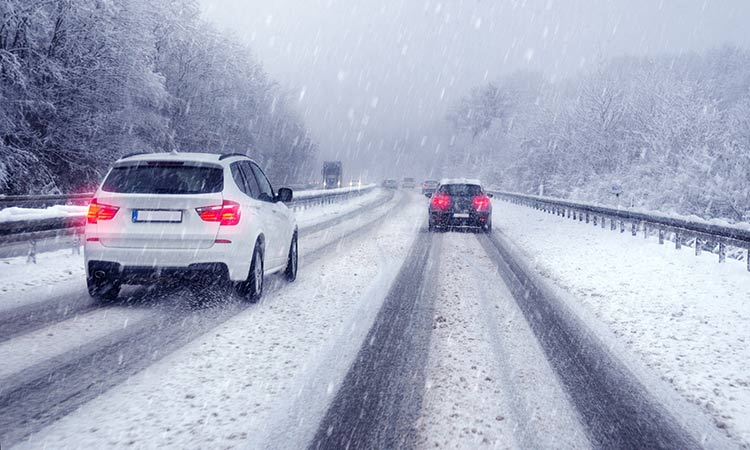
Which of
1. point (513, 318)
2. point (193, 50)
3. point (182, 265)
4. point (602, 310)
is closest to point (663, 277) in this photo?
point (602, 310)

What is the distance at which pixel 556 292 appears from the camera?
7.87m

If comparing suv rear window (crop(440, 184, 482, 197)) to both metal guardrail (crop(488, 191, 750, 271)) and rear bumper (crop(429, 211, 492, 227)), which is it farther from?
metal guardrail (crop(488, 191, 750, 271))

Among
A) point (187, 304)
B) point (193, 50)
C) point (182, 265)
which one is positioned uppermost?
point (193, 50)

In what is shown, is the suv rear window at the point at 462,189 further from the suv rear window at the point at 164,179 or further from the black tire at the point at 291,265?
the suv rear window at the point at 164,179

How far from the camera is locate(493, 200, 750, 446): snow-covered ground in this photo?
4223mm

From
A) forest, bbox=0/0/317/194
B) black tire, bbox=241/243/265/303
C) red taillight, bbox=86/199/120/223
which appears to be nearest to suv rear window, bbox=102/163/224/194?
red taillight, bbox=86/199/120/223

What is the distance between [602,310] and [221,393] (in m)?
4.74

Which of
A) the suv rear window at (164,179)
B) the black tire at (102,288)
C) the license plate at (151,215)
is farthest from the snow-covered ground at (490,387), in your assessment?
the black tire at (102,288)

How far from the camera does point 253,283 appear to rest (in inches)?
269

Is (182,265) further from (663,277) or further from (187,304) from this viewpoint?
(663,277)

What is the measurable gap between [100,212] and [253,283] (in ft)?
6.09

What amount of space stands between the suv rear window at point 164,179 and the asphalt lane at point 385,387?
2454mm

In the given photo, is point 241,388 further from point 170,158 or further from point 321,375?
point 170,158

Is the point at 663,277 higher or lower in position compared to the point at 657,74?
lower
